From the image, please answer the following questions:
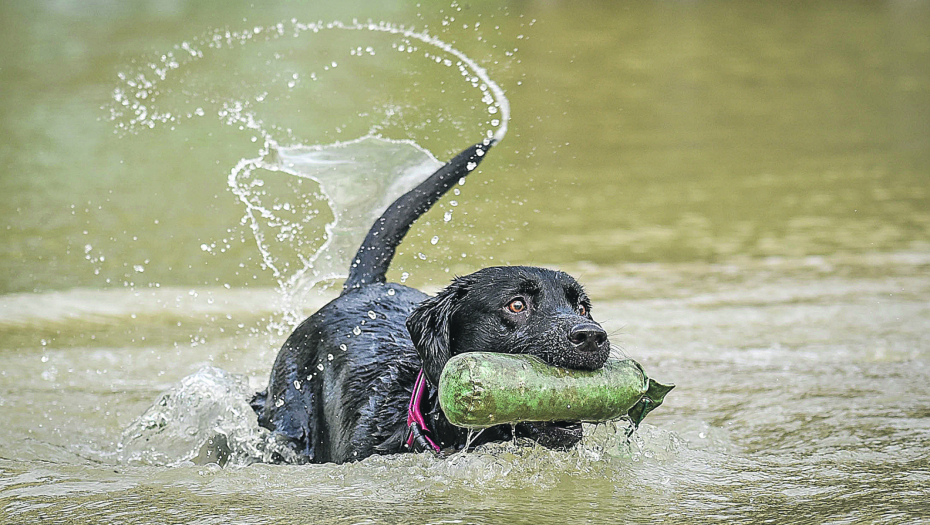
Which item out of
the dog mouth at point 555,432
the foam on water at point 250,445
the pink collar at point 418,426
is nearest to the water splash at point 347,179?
the foam on water at point 250,445

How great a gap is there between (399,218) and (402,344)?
2.72 ft

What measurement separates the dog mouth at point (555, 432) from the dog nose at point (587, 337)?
14.6 inches

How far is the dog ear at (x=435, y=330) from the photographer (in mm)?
3775

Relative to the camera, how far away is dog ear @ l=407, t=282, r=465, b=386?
3.78 metres

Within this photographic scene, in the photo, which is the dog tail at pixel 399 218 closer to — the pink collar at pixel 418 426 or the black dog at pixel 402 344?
the black dog at pixel 402 344

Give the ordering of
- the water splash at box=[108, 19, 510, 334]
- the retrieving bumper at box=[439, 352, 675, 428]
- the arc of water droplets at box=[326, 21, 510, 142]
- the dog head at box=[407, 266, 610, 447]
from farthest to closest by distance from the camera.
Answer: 1. the water splash at box=[108, 19, 510, 334]
2. the arc of water droplets at box=[326, 21, 510, 142]
3. the dog head at box=[407, 266, 610, 447]
4. the retrieving bumper at box=[439, 352, 675, 428]

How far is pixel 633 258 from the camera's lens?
884 centimetres

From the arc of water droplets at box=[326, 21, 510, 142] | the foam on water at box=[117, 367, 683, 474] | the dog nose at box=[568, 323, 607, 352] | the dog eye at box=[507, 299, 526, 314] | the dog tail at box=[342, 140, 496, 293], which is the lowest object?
the foam on water at box=[117, 367, 683, 474]

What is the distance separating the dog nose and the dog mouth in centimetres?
37

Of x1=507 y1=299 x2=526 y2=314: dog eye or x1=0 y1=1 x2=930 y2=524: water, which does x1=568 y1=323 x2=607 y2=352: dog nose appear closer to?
x1=507 y1=299 x2=526 y2=314: dog eye

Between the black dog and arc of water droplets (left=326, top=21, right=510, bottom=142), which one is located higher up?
arc of water droplets (left=326, top=21, right=510, bottom=142)

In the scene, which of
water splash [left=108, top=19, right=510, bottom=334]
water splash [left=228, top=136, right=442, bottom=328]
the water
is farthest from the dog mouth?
water splash [left=228, top=136, right=442, bottom=328]

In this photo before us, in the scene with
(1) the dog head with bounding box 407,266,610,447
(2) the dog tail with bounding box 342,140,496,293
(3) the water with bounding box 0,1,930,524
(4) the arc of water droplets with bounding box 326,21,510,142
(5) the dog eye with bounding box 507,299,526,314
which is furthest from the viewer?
(4) the arc of water droplets with bounding box 326,21,510,142

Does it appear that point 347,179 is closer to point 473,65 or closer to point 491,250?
point 473,65
